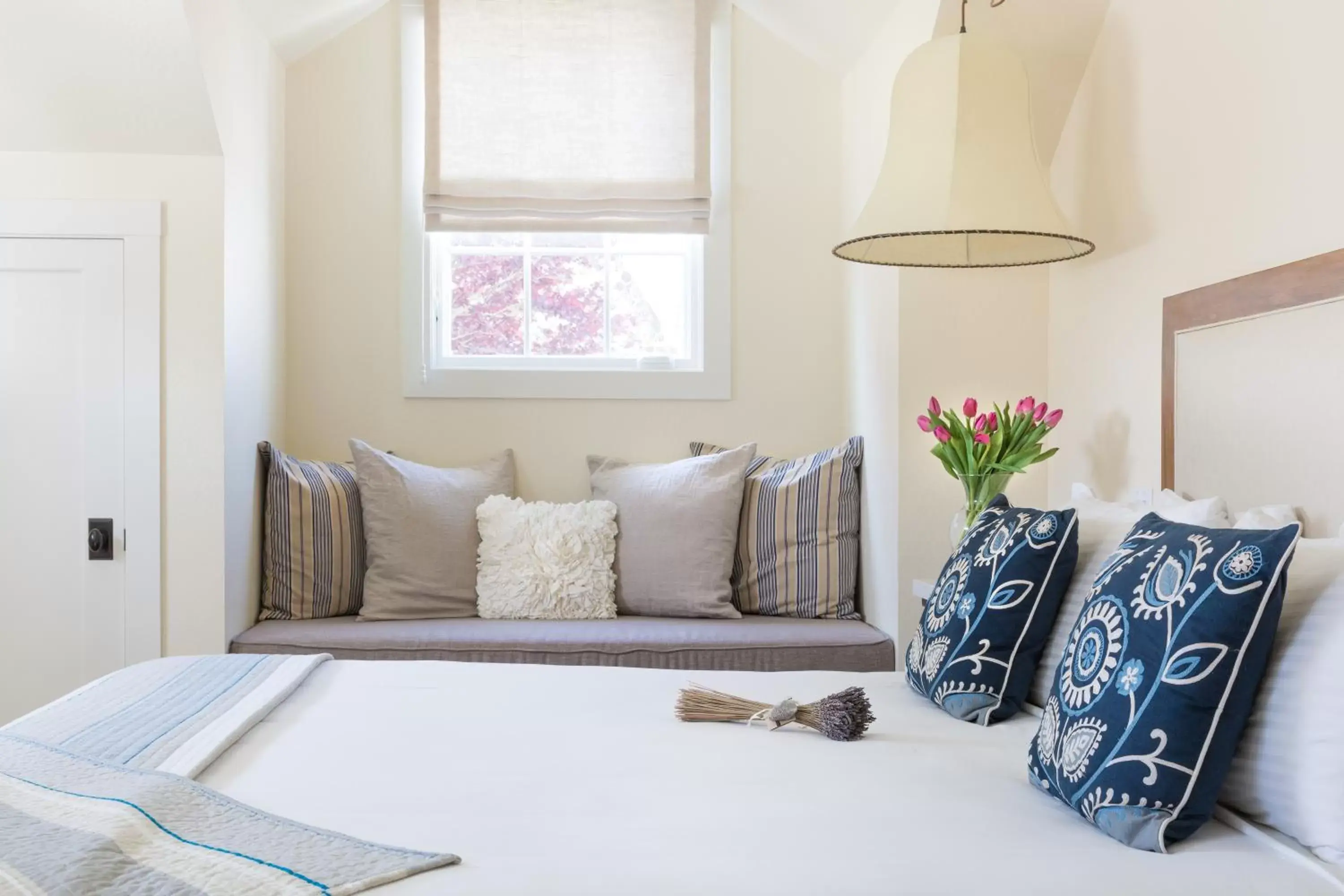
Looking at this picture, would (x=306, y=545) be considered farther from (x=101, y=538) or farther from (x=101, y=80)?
(x=101, y=80)

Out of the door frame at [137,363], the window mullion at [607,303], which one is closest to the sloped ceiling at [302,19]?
the door frame at [137,363]

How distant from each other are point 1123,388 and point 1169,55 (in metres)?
0.74

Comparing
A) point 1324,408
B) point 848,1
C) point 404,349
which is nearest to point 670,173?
point 848,1

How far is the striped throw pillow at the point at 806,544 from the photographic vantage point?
3322 millimetres

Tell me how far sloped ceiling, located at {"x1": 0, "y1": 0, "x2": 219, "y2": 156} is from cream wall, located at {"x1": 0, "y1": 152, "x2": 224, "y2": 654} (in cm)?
6

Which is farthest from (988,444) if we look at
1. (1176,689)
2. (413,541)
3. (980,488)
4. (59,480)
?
(59,480)

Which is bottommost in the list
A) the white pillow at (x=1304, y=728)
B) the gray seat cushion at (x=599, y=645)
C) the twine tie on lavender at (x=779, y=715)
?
the gray seat cushion at (x=599, y=645)

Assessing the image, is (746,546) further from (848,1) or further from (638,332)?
(848,1)

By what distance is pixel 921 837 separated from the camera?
125 cm

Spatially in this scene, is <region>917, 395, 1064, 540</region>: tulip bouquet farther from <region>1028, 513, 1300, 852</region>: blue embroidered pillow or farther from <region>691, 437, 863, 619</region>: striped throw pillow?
<region>1028, 513, 1300, 852</region>: blue embroidered pillow

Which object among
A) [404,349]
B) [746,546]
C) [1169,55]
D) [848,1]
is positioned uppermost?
[848,1]

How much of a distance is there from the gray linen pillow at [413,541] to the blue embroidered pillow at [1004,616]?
5.91 feet

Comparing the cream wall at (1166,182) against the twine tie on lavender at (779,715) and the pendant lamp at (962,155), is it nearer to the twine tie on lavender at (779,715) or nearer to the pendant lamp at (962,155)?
the pendant lamp at (962,155)

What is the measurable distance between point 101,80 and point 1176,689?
108 inches
